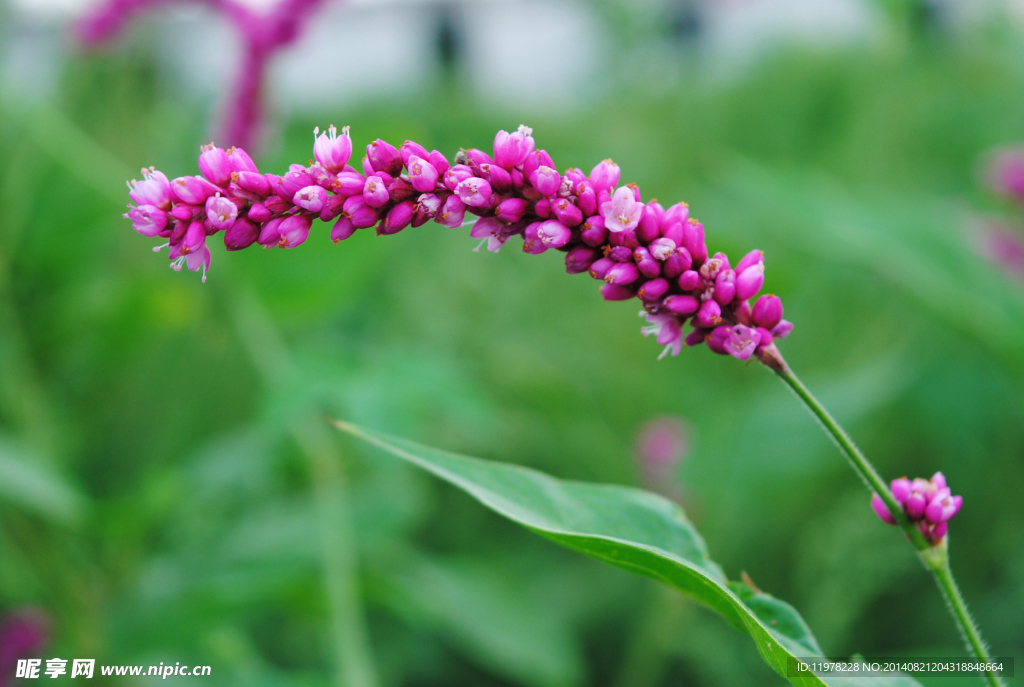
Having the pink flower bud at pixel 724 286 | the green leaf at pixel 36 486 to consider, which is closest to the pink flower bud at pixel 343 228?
the pink flower bud at pixel 724 286

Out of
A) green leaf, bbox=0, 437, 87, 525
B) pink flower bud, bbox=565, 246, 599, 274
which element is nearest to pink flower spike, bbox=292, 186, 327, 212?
pink flower bud, bbox=565, 246, 599, 274

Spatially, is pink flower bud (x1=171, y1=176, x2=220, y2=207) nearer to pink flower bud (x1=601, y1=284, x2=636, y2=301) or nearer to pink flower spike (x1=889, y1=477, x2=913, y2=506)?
pink flower bud (x1=601, y1=284, x2=636, y2=301)

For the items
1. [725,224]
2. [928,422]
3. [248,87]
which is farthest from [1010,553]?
[248,87]

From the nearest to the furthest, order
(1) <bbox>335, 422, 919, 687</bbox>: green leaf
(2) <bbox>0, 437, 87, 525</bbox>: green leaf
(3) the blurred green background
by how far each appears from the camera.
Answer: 1. (1) <bbox>335, 422, 919, 687</bbox>: green leaf
2. (2) <bbox>0, 437, 87, 525</bbox>: green leaf
3. (3) the blurred green background

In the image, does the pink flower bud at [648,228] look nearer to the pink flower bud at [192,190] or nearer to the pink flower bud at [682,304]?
the pink flower bud at [682,304]

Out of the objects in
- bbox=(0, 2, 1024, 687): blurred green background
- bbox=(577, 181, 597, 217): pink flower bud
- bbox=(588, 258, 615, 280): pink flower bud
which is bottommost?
bbox=(0, 2, 1024, 687): blurred green background

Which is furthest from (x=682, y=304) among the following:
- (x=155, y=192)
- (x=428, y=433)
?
(x=428, y=433)
